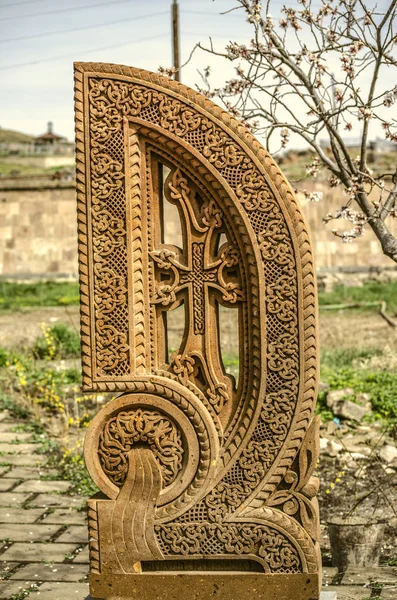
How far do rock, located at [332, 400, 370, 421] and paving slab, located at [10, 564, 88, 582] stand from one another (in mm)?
3392

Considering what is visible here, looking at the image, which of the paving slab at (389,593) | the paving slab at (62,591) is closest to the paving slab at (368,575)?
the paving slab at (389,593)

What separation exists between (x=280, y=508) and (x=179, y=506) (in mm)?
404

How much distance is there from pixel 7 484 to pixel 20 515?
746mm

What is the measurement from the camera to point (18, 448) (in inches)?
293

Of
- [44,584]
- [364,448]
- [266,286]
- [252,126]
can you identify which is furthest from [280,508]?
[364,448]

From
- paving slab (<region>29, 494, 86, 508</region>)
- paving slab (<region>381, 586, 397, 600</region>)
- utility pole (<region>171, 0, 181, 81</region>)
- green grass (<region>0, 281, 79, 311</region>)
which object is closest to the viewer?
paving slab (<region>381, 586, 397, 600</region>)

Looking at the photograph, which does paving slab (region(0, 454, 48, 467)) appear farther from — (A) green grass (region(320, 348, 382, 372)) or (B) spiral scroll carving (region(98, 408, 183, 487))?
(A) green grass (region(320, 348, 382, 372))

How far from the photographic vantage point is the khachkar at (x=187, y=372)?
3.57 metres

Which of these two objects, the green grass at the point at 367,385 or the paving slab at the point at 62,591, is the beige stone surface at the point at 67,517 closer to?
the paving slab at the point at 62,591

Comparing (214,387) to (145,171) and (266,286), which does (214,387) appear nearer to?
(266,286)

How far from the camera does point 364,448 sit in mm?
6879

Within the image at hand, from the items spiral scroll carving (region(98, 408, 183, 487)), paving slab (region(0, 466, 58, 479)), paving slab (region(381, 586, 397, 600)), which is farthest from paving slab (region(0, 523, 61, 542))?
paving slab (region(381, 586, 397, 600))

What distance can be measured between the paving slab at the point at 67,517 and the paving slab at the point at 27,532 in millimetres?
96

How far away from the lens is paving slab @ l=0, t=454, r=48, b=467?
23.1 feet
